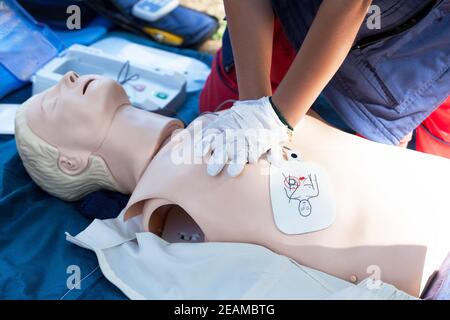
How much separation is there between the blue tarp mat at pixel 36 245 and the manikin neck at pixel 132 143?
180 mm

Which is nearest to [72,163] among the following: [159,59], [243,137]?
[243,137]

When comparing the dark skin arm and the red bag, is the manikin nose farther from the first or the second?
the red bag

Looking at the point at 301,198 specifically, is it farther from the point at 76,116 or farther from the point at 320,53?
the point at 76,116

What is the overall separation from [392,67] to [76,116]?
2.72 ft

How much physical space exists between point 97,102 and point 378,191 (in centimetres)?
75

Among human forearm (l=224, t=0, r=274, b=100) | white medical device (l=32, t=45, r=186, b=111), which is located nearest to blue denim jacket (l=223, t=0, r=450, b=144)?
human forearm (l=224, t=0, r=274, b=100)

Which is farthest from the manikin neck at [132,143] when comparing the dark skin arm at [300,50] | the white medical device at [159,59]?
the white medical device at [159,59]

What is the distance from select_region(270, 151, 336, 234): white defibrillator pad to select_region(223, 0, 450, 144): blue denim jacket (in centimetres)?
30

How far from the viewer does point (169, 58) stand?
207 cm

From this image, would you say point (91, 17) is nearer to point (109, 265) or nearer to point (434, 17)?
point (109, 265)

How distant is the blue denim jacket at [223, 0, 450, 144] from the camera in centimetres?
120

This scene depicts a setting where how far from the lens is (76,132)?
133 cm

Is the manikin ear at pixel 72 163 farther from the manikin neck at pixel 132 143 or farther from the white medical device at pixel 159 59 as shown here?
the white medical device at pixel 159 59
